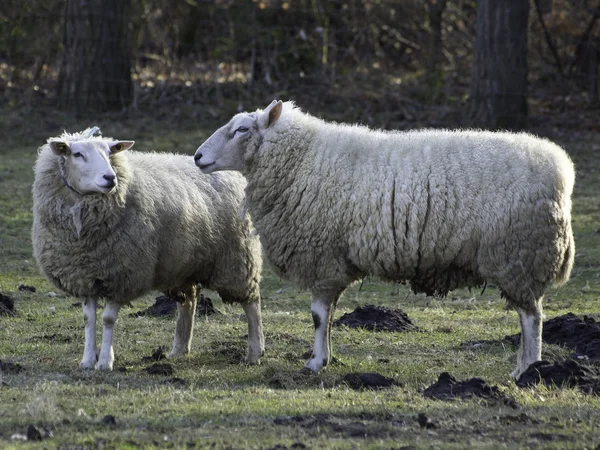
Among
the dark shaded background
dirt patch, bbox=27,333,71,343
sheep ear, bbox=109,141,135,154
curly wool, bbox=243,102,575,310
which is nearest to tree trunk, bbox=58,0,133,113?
the dark shaded background

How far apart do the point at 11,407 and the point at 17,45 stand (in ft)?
43.5

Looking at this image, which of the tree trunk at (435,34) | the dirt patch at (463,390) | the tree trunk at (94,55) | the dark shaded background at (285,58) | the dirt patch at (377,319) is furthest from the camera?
the tree trunk at (435,34)

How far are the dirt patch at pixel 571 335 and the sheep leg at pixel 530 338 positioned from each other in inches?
34.7

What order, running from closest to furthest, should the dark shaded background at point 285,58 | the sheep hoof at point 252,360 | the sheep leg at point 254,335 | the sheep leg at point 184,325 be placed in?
the sheep hoof at point 252,360, the sheep leg at point 254,335, the sheep leg at point 184,325, the dark shaded background at point 285,58

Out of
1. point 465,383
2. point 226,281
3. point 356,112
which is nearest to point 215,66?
point 356,112

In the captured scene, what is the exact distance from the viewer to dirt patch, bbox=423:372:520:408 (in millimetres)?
6238

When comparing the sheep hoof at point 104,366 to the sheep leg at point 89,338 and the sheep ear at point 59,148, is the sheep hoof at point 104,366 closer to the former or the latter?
the sheep leg at point 89,338

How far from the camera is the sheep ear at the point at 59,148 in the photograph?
7.68m

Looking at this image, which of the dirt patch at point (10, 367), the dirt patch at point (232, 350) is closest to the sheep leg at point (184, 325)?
the dirt patch at point (232, 350)

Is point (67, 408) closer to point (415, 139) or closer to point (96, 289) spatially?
point (96, 289)

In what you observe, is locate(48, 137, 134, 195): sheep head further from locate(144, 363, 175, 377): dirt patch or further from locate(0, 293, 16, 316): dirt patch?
locate(0, 293, 16, 316): dirt patch

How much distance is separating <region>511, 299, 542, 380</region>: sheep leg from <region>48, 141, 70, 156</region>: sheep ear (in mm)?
3558

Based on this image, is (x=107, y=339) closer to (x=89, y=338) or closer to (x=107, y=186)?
(x=89, y=338)

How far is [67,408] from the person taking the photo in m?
5.90
